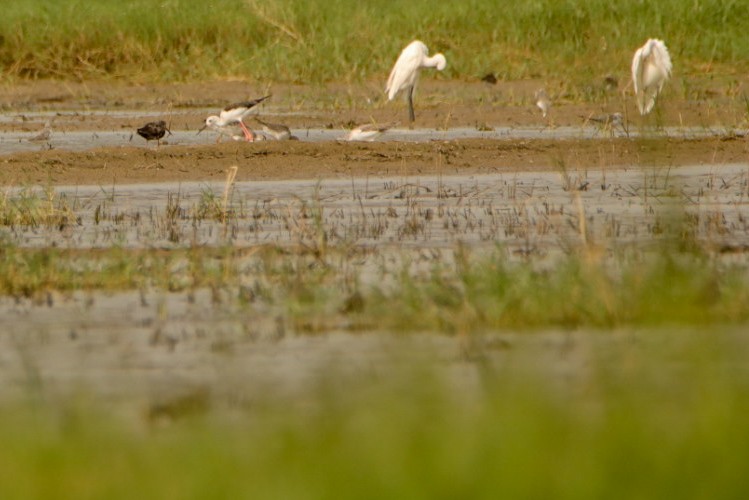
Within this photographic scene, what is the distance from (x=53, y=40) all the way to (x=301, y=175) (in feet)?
39.6

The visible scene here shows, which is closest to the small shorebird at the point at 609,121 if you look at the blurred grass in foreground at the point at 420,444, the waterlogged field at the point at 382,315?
the waterlogged field at the point at 382,315

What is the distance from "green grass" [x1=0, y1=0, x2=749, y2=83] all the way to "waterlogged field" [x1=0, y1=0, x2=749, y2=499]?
5330mm

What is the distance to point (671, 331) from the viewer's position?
4766 millimetres

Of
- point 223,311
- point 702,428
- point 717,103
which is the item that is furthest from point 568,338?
point 717,103

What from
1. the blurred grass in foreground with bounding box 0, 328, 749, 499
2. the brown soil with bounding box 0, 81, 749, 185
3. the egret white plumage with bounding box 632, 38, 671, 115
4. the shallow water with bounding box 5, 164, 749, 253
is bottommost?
the blurred grass in foreground with bounding box 0, 328, 749, 499

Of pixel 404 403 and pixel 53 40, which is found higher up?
pixel 53 40

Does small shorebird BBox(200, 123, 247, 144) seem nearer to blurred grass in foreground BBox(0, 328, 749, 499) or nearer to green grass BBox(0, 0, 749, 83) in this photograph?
green grass BBox(0, 0, 749, 83)

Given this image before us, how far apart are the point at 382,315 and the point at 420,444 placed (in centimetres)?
238

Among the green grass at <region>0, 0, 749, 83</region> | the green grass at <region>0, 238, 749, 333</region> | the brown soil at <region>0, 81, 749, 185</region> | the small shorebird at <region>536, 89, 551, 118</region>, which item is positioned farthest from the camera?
the green grass at <region>0, 0, 749, 83</region>

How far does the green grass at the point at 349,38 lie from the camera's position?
70.5 feet

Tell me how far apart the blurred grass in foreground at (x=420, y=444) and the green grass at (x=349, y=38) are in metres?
17.4

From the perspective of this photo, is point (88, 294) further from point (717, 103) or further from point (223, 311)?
point (717, 103)

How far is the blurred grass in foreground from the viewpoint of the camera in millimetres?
2949

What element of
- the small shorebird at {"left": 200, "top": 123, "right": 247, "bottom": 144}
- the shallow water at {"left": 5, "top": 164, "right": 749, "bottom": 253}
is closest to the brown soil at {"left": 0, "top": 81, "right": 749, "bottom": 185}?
the shallow water at {"left": 5, "top": 164, "right": 749, "bottom": 253}
